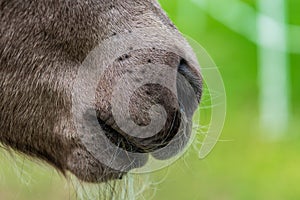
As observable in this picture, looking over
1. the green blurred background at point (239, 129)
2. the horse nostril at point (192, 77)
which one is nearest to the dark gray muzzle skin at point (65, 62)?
the horse nostril at point (192, 77)

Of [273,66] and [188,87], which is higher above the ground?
[273,66]

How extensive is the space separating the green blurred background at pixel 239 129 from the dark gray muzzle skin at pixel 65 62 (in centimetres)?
175

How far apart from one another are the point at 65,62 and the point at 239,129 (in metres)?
4.20

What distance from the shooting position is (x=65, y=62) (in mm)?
2820

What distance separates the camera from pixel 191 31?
7.72 m

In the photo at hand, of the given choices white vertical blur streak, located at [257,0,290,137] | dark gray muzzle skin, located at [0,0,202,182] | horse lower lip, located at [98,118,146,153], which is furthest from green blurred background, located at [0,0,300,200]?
horse lower lip, located at [98,118,146,153]

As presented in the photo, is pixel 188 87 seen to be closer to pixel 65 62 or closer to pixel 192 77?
pixel 192 77

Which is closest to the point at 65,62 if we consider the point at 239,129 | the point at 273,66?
the point at 239,129

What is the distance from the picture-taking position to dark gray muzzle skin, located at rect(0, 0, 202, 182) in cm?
274

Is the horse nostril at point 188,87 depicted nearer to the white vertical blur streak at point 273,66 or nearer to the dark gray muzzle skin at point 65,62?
the dark gray muzzle skin at point 65,62

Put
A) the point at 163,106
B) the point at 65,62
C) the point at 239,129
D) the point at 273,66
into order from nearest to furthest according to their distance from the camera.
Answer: the point at 163,106 → the point at 65,62 → the point at 239,129 → the point at 273,66

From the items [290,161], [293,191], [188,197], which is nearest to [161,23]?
[188,197]

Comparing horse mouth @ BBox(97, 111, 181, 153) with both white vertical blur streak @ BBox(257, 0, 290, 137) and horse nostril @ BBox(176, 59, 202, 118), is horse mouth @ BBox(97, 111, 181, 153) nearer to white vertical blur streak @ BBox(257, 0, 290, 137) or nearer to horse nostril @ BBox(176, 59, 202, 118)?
horse nostril @ BBox(176, 59, 202, 118)

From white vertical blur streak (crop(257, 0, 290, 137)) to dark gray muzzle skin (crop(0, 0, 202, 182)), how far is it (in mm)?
4202
